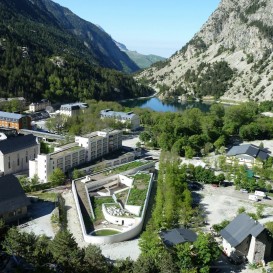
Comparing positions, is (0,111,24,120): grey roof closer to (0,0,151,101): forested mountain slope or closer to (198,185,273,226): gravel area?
(0,0,151,101): forested mountain slope

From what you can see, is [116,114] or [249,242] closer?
[249,242]

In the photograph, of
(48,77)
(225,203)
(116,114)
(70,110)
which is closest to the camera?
(225,203)

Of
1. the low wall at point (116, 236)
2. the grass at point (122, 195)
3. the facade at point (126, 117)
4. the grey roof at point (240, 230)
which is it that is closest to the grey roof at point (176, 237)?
the grey roof at point (240, 230)

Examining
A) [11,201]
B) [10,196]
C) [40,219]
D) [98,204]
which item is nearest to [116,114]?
[98,204]

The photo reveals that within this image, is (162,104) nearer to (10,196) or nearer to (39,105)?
(39,105)

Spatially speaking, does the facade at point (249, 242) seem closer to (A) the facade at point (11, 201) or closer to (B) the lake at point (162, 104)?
(A) the facade at point (11, 201)

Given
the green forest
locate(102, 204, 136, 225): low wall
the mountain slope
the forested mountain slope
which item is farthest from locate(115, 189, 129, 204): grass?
the mountain slope

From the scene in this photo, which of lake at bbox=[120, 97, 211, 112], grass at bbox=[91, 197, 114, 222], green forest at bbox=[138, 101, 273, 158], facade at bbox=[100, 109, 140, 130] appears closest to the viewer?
grass at bbox=[91, 197, 114, 222]
